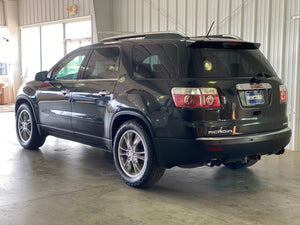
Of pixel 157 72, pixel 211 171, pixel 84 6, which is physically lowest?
pixel 211 171

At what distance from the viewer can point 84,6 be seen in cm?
1245

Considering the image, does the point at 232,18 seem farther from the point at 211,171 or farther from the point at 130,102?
the point at 130,102

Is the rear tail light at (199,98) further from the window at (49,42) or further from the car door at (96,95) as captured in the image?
the window at (49,42)

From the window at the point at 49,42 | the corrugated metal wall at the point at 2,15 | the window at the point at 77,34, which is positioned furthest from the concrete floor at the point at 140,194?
the corrugated metal wall at the point at 2,15

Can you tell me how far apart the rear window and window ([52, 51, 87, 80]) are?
197cm

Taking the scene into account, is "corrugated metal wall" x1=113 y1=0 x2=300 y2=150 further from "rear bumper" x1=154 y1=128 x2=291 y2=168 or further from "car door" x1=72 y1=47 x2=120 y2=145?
"car door" x1=72 y1=47 x2=120 y2=145

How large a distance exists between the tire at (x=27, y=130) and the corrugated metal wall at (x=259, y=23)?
392cm

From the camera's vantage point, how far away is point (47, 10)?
14531mm

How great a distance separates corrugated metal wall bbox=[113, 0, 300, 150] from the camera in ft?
22.4

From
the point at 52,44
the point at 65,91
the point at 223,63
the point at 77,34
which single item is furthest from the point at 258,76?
the point at 52,44

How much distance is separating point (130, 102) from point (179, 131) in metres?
0.76

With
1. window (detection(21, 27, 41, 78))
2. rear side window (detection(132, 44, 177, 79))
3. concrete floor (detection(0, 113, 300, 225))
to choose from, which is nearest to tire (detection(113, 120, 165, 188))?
concrete floor (detection(0, 113, 300, 225))

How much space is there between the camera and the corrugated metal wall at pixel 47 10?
41.2 feet

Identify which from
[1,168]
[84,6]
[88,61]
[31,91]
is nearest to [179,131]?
[88,61]
